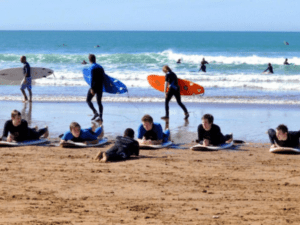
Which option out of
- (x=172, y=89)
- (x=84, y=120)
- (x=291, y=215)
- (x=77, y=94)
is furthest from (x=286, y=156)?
(x=77, y=94)

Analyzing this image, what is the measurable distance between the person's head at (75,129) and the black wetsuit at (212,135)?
7.67 ft

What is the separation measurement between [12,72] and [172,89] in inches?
303

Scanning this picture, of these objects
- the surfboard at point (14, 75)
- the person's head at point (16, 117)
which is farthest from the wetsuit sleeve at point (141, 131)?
the surfboard at point (14, 75)

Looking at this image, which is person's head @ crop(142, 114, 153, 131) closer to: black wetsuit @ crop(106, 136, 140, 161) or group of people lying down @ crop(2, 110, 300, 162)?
group of people lying down @ crop(2, 110, 300, 162)

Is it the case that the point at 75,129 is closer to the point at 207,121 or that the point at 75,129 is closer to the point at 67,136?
the point at 67,136

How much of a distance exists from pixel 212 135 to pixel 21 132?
379cm

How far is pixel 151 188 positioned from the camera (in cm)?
646

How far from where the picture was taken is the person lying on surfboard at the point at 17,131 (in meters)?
8.94

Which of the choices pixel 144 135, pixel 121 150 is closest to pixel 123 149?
pixel 121 150

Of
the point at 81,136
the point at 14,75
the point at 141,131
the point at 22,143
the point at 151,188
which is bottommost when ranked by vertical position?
the point at 151,188

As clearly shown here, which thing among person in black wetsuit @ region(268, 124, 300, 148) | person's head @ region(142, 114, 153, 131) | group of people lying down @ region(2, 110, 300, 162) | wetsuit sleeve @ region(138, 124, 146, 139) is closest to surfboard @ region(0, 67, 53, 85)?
group of people lying down @ region(2, 110, 300, 162)

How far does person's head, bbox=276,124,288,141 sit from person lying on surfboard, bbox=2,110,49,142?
479 centimetres

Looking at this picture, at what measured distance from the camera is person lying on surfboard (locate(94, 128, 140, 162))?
26.3 ft

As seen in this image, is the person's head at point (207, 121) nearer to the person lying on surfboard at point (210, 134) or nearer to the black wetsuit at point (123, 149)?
the person lying on surfboard at point (210, 134)
